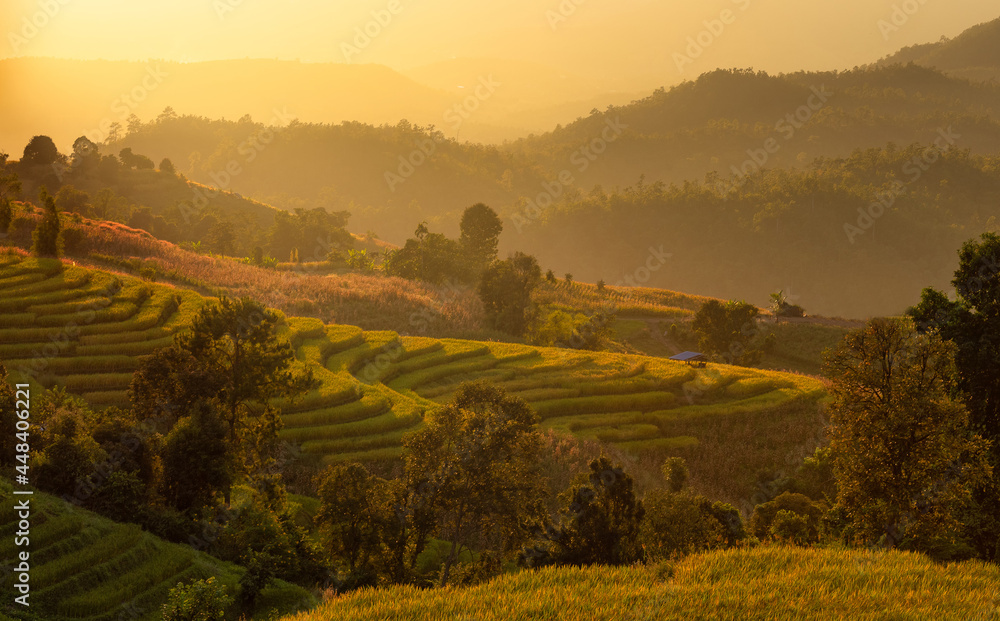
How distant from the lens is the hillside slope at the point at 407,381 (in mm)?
36125

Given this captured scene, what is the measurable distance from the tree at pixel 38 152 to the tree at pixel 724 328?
388 feet

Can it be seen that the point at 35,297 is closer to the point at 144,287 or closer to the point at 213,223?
the point at 144,287

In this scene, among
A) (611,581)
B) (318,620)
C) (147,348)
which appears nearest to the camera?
(318,620)

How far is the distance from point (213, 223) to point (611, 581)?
135317mm

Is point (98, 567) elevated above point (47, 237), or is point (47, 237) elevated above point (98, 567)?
point (47, 237)

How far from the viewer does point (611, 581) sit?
15344 mm

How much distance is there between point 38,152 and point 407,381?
10991 cm

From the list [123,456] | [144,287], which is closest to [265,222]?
[144,287]

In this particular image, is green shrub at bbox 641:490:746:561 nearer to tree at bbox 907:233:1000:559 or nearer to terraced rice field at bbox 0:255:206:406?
tree at bbox 907:233:1000:559

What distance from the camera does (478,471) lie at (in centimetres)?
2162

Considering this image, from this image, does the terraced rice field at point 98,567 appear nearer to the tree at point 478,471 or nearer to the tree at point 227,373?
the tree at point 478,471

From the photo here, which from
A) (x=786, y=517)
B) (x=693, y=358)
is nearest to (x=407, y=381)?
(x=693, y=358)

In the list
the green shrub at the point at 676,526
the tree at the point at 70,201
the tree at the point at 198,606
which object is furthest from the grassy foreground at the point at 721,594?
the tree at the point at 70,201

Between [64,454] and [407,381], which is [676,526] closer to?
[64,454]
